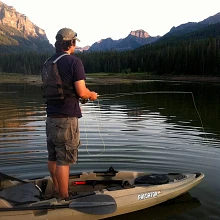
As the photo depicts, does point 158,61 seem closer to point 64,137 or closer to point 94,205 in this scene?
point 64,137

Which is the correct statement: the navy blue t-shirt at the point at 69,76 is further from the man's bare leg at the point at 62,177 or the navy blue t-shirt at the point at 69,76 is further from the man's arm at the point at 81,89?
the man's bare leg at the point at 62,177

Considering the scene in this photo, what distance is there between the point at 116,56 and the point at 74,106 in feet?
495

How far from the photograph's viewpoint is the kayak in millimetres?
5582

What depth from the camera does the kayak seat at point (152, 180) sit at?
6.95 meters

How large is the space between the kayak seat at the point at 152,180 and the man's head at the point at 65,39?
334 cm

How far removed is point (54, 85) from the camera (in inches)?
235

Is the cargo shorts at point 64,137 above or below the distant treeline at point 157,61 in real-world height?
below

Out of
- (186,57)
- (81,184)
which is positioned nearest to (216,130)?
(81,184)

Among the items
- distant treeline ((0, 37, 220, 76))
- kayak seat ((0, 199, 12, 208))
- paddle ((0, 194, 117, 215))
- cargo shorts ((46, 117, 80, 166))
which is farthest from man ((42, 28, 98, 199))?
distant treeline ((0, 37, 220, 76))

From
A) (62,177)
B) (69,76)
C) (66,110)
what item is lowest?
(62,177)

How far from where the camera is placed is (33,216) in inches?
218

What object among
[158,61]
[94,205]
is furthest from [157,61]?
[94,205]

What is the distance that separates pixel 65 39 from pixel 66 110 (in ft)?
4.52

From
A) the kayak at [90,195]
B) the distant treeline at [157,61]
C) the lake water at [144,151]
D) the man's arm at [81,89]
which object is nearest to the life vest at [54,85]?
the man's arm at [81,89]
